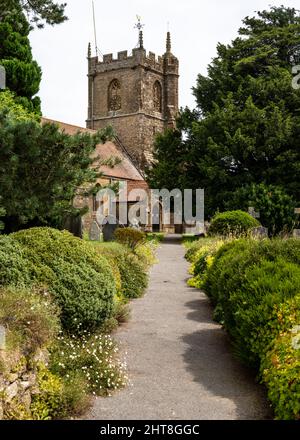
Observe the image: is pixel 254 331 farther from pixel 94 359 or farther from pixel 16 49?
pixel 16 49

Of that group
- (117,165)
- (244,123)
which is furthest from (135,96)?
(244,123)

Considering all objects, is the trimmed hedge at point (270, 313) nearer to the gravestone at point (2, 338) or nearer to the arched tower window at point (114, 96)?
the gravestone at point (2, 338)

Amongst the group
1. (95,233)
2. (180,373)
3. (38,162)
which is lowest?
(180,373)

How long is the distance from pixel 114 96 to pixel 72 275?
4559 cm

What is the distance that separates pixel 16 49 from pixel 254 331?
21.0 metres

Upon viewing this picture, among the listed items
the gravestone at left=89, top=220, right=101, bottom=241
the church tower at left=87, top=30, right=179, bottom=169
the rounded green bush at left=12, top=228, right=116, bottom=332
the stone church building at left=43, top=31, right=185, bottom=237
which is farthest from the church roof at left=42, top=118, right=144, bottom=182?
the rounded green bush at left=12, top=228, right=116, bottom=332

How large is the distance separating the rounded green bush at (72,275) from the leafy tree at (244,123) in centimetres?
2049

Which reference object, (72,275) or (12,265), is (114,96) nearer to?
(72,275)

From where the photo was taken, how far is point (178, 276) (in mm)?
15977

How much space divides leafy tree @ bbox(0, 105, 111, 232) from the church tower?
36.3m

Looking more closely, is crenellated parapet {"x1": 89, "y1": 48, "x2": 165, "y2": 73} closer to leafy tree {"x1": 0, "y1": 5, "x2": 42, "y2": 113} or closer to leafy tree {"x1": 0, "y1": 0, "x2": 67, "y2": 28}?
leafy tree {"x1": 0, "y1": 5, "x2": 42, "y2": 113}

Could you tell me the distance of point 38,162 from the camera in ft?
32.2

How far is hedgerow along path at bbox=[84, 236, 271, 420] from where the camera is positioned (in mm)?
5469
